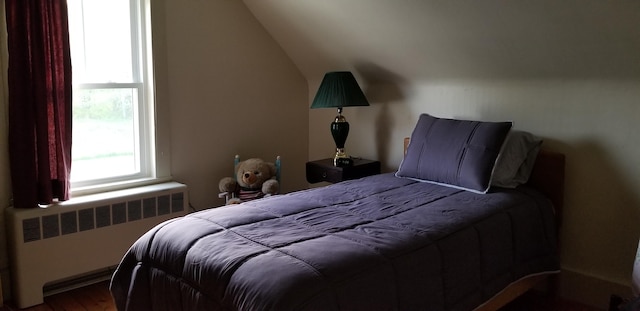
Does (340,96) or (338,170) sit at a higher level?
(340,96)

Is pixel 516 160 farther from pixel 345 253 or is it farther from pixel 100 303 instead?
pixel 100 303

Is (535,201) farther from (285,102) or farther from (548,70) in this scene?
(285,102)

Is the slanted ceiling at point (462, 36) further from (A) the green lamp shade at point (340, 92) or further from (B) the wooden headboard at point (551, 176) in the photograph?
(B) the wooden headboard at point (551, 176)

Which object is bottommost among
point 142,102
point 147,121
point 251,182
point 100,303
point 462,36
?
point 100,303


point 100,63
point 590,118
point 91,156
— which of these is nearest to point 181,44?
point 100,63

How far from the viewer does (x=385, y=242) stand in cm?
197

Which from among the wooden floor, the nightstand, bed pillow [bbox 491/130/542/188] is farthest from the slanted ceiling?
the wooden floor

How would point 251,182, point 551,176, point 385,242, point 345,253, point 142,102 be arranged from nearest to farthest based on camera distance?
point 345,253 < point 385,242 < point 551,176 < point 142,102 < point 251,182

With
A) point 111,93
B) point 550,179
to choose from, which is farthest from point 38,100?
point 550,179

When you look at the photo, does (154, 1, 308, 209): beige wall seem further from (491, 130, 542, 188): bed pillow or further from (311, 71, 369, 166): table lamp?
(491, 130, 542, 188): bed pillow

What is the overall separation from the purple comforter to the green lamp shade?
0.95 m

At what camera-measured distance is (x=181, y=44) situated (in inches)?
134

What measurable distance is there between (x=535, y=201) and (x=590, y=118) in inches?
21.4

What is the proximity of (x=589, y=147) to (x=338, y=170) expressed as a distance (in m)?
1.57
